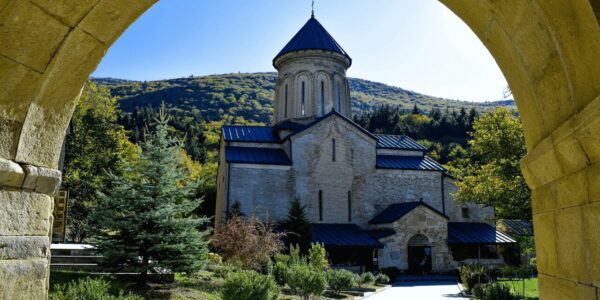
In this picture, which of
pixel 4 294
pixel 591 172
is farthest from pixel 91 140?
pixel 591 172

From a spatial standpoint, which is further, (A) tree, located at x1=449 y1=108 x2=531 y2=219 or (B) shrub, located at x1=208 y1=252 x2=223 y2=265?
(B) shrub, located at x1=208 y1=252 x2=223 y2=265

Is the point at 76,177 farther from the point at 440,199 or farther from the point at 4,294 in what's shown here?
the point at 4,294

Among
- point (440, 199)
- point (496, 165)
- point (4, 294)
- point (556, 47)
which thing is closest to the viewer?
point (556, 47)

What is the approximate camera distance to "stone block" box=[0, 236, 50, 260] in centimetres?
283

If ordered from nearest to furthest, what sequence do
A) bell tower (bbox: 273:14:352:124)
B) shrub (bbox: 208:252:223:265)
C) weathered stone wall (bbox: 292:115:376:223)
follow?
shrub (bbox: 208:252:223:265)
weathered stone wall (bbox: 292:115:376:223)
bell tower (bbox: 273:14:352:124)

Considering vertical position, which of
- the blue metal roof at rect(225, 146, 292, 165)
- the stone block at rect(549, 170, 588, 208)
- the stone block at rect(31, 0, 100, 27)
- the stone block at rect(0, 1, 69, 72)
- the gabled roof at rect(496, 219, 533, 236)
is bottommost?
the stone block at rect(549, 170, 588, 208)

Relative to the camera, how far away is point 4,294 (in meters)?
2.80

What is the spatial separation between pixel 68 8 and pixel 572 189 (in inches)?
118

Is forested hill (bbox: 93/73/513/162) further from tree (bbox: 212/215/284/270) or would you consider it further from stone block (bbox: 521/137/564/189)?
stone block (bbox: 521/137/564/189)

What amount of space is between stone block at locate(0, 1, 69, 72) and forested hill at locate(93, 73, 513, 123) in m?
84.9

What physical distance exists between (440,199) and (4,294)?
26657 mm

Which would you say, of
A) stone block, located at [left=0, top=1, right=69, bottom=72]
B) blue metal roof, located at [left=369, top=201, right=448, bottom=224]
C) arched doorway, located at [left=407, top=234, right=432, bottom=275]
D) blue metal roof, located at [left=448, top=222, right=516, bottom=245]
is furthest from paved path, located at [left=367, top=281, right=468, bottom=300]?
stone block, located at [left=0, top=1, right=69, bottom=72]

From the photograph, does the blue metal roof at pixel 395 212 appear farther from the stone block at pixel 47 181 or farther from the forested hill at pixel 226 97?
the forested hill at pixel 226 97

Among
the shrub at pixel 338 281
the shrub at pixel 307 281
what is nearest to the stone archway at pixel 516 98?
the shrub at pixel 307 281
